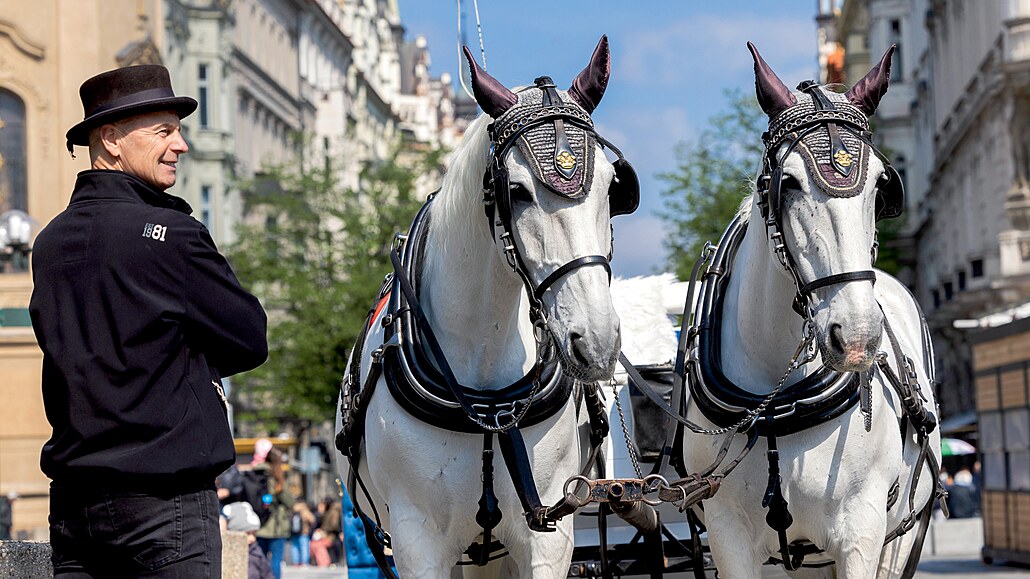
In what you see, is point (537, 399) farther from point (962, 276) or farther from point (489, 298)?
point (962, 276)

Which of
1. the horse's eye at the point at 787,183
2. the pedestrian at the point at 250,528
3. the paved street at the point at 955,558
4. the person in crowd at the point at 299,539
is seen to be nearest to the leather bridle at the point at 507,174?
the horse's eye at the point at 787,183

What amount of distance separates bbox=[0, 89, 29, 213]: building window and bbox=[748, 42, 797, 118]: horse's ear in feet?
83.9

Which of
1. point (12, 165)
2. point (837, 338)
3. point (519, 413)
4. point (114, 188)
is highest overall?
point (12, 165)

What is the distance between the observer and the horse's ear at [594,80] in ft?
18.5

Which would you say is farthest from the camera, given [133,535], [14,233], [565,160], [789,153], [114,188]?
[14,233]

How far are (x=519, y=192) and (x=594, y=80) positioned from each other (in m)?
0.62

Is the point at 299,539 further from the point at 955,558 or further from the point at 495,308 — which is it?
the point at 495,308

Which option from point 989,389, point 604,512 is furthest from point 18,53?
point 604,512

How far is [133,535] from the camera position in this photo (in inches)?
164

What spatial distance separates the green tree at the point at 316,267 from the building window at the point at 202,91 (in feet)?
15.5

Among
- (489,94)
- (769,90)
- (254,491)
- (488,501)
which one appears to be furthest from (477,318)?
(254,491)

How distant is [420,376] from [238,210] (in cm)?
4698

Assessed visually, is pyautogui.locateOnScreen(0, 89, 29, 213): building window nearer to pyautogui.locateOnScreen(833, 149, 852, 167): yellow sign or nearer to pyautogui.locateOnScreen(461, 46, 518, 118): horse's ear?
pyautogui.locateOnScreen(461, 46, 518, 118): horse's ear

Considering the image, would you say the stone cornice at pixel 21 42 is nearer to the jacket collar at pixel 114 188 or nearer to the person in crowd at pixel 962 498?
the person in crowd at pixel 962 498
